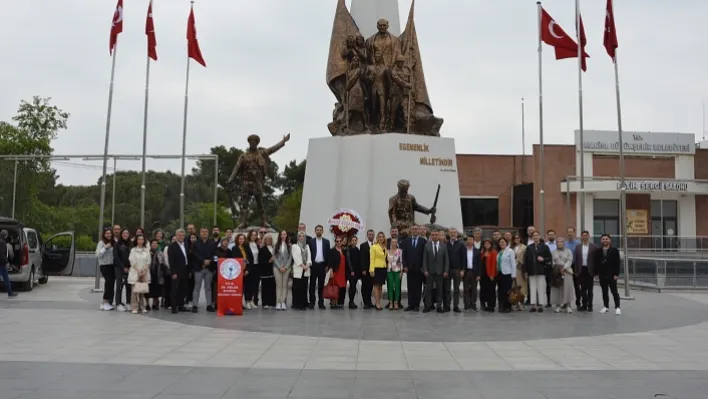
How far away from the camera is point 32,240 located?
63.1 feet

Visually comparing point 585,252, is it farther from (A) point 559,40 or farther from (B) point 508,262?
(A) point 559,40

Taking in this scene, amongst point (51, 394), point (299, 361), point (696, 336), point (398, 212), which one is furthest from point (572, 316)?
point (51, 394)

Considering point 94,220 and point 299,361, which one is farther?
point 94,220

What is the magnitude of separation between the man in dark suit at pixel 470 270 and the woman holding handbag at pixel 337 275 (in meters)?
2.32

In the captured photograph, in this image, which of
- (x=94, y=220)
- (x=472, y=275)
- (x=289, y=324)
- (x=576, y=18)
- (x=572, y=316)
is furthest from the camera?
Answer: (x=94, y=220)

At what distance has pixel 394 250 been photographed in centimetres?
1398

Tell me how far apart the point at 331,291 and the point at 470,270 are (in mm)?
2768

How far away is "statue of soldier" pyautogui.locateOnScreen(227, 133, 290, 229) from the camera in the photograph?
2094 centimetres

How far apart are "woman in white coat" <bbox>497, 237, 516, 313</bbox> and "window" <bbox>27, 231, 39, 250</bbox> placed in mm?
12412

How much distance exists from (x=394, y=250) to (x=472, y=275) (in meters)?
1.63

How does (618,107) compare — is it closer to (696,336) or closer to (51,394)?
(696,336)

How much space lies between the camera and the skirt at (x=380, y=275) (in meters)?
14.0

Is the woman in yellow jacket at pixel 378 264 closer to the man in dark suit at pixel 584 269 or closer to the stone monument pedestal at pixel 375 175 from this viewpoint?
the stone monument pedestal at pixel 375 175

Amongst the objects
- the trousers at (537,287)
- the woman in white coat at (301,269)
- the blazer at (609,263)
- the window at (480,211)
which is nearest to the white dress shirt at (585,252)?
the blazer at (609,263)
